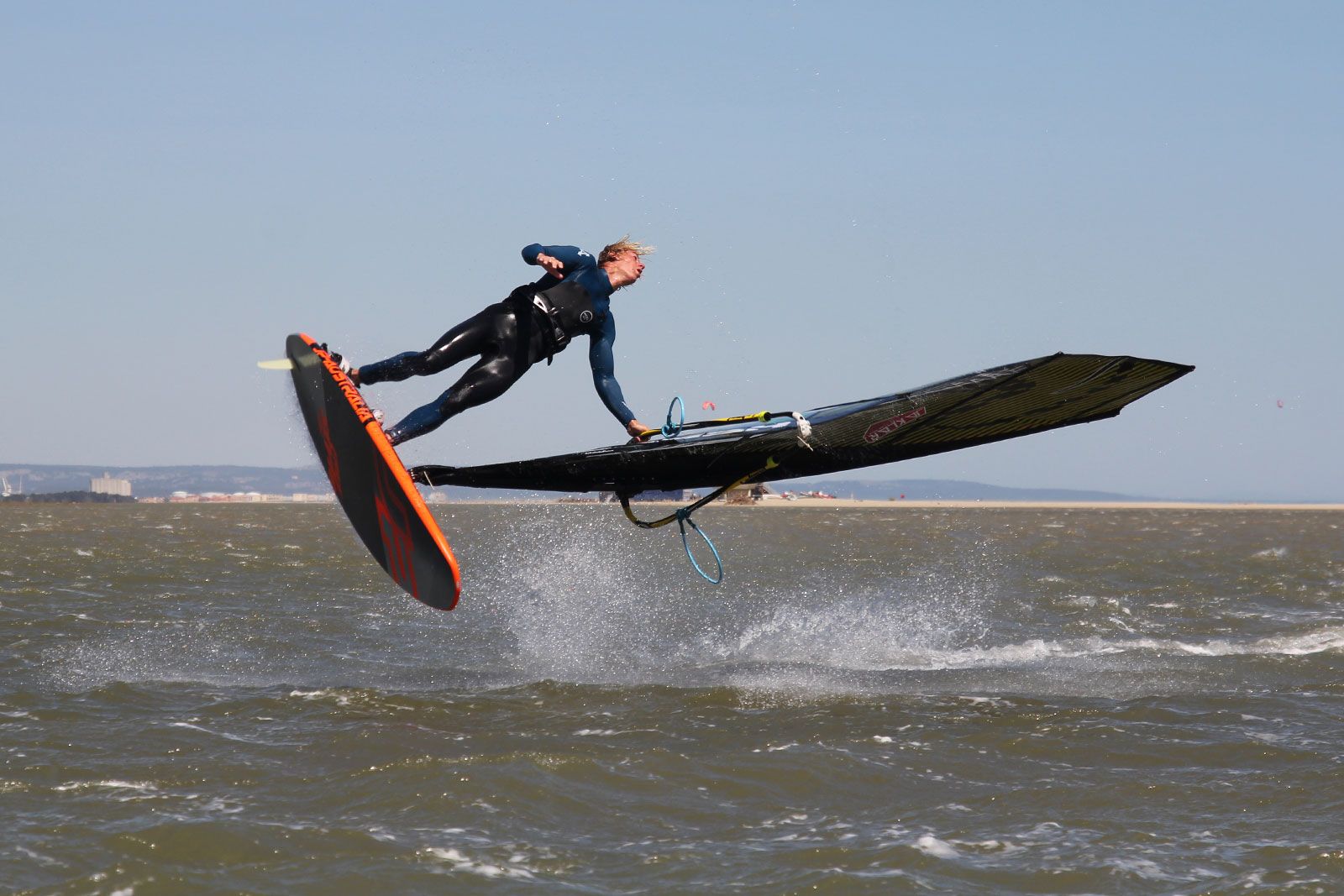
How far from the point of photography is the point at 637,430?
920cm

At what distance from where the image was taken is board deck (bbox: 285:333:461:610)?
7.90m

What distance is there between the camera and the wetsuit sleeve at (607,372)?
9227 millimetres

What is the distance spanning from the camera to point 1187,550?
3206cm

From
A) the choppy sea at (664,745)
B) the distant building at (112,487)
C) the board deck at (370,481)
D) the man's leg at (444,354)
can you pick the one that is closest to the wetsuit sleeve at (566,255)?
the man's leg at (444,354)

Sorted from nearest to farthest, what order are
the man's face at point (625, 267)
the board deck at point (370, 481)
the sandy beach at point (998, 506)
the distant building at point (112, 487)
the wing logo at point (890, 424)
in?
the board deck at point (370, 481)
the wing logo at point (890, 424)
the man's face at point (625, 267)
the sandy beach at point (998, 506)
the distant building at point (112, 487)

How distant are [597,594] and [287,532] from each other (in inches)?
1015

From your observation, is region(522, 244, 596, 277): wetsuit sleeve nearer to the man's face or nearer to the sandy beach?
the man's face

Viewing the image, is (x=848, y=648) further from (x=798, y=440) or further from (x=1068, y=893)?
(x=1068, y=893)

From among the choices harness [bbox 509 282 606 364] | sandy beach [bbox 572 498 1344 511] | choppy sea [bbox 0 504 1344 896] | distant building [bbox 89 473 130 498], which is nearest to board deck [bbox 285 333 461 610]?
choppy sea [bbox 0 504 1344 896]

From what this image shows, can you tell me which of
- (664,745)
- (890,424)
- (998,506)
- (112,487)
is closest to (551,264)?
(890,424)

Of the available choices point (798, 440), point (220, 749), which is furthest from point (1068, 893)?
point (220, 749)

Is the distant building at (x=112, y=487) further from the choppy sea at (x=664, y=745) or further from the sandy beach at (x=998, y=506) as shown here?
the choppy sea at (x=664, y=745)

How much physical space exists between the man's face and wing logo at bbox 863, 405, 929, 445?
1952 millimetres

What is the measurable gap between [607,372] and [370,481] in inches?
69.6
